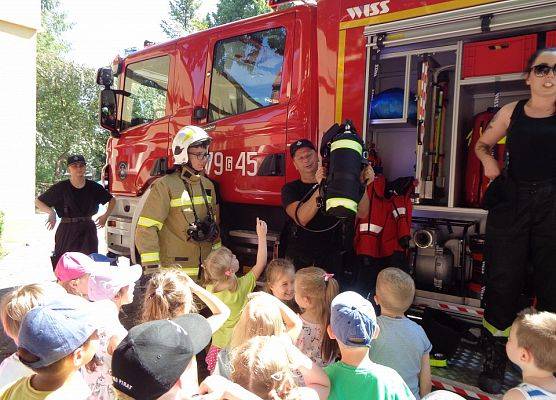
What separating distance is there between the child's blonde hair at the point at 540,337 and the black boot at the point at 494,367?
31.2 inches

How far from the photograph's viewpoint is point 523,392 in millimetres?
1686

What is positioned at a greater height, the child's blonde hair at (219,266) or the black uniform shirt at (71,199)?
the black uniform shirt at (71,199)

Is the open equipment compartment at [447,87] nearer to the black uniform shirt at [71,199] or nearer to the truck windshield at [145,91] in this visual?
the truck windshield at [145,91]

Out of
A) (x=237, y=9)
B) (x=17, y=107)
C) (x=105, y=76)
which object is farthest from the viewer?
(x=237, y=9)

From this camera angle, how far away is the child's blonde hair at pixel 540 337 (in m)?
1.71

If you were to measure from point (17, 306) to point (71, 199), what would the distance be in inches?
112

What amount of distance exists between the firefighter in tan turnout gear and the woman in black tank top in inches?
78.4

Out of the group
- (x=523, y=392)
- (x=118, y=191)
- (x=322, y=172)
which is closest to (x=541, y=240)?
(x=523, y=392)

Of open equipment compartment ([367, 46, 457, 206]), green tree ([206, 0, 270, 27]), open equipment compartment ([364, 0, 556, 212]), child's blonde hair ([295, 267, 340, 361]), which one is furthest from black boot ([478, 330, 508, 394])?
green tree ([206, 0, 270, 27])

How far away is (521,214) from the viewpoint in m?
2.44

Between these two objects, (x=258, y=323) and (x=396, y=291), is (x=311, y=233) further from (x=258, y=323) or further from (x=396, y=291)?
(x=258, y=323)

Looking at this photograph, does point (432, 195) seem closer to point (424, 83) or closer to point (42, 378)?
point (424, 83)

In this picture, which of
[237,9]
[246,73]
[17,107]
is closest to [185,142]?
[246,73]

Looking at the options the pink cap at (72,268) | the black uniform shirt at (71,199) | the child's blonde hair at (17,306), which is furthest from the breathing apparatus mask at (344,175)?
the black uniform shirt at (71,199)
